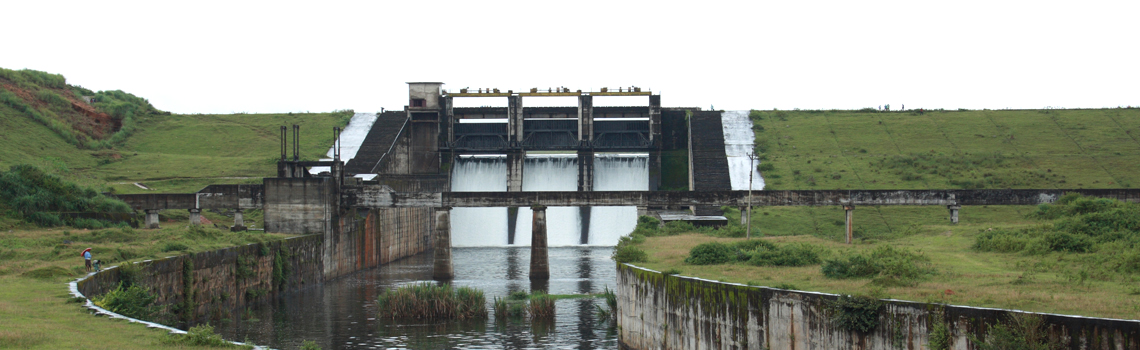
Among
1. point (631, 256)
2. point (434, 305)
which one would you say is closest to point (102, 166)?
point (434, 305)

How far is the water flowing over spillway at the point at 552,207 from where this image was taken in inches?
3248

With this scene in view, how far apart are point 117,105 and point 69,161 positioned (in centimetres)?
2427

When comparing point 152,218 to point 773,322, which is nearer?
point 773,322

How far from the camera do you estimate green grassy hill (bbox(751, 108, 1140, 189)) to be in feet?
270

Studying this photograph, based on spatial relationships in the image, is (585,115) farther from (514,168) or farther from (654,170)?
(514,168)

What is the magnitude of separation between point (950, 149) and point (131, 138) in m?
87.0

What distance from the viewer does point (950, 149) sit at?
93.3 m

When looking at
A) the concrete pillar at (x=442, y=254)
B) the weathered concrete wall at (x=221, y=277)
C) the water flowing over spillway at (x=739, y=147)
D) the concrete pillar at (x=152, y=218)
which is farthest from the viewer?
the water flowing over spillway at (x=739, y=147)

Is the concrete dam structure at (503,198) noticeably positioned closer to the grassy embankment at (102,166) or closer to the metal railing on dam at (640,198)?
the metal railing on dam at (640,198)

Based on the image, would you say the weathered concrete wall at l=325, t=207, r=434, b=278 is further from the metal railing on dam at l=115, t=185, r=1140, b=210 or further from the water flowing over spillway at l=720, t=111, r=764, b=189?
→ the water flowing over spillway at l=720, t=111, r=764, b=189

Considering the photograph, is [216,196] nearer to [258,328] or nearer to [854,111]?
[258,328]

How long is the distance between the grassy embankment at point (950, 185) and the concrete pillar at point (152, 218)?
31.6 meters

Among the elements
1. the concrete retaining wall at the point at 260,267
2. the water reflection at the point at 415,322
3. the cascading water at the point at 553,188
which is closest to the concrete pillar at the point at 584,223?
the cascading water at the point at 553,188

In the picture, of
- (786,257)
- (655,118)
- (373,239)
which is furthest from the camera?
(655,118)
